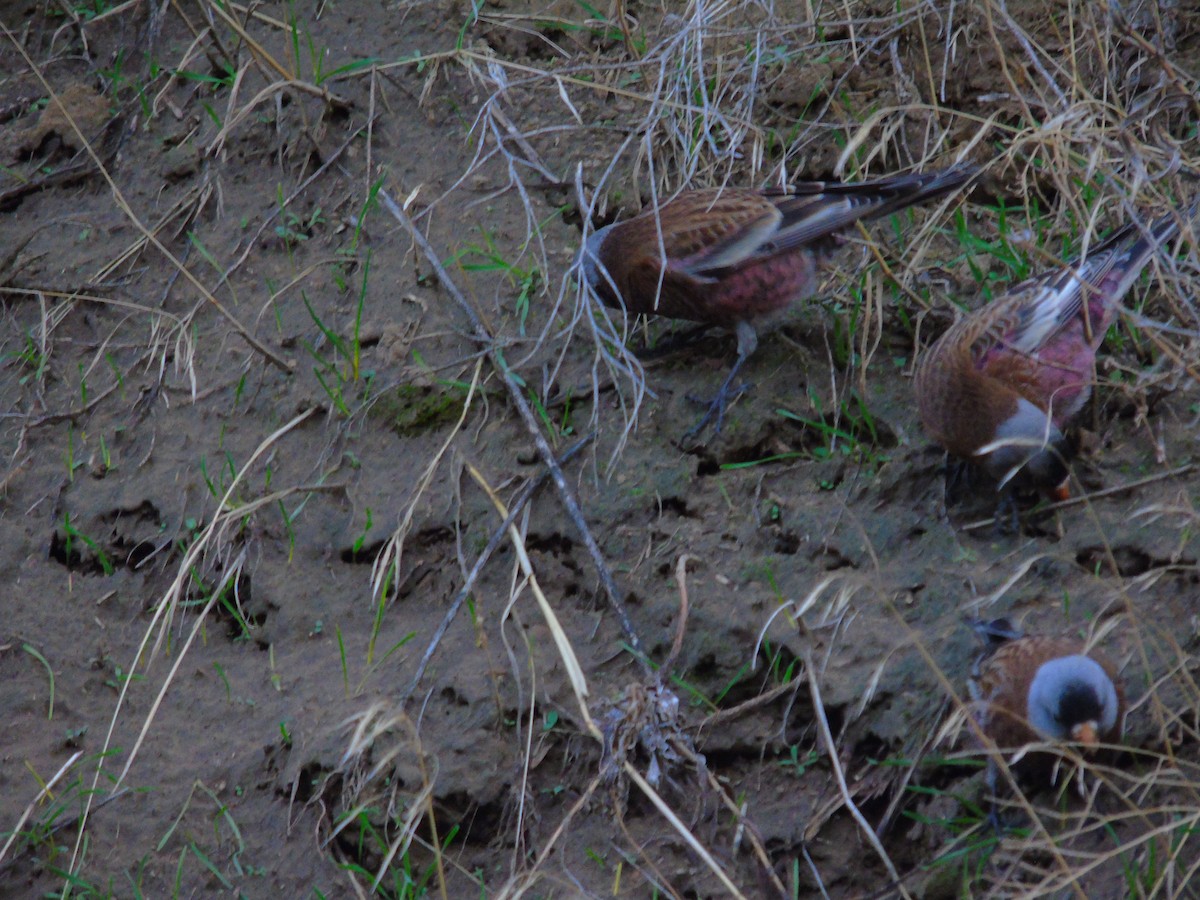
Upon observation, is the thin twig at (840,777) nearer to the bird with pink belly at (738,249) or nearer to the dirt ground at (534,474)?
the dirt ground at (534,474)

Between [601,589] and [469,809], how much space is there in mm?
666

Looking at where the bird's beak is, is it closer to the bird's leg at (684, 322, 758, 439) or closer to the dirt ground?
the dirt ground

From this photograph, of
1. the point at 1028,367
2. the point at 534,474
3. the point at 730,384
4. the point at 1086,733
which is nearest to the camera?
the point at 1086,733

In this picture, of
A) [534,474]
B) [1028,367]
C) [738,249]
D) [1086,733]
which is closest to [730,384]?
[738,249]

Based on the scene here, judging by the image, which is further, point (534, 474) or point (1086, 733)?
point (534, 474)

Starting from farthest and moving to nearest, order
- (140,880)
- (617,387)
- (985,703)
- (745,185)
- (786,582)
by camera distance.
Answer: (745,185) < (617,387) < (786,582) < (140,880) < (985,703)

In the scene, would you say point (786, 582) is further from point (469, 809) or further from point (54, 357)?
point (54, 357)

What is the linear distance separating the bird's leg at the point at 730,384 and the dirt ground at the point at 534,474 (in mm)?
57

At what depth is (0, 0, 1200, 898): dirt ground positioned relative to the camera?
2809 millimetres

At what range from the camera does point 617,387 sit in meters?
3.48

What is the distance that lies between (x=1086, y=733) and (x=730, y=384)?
59.6 inches

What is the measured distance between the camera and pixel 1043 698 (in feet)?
8.37

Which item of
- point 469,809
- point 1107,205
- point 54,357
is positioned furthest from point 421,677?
point 1107,205

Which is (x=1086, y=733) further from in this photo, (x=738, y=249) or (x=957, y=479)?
(x=738, y=249)
